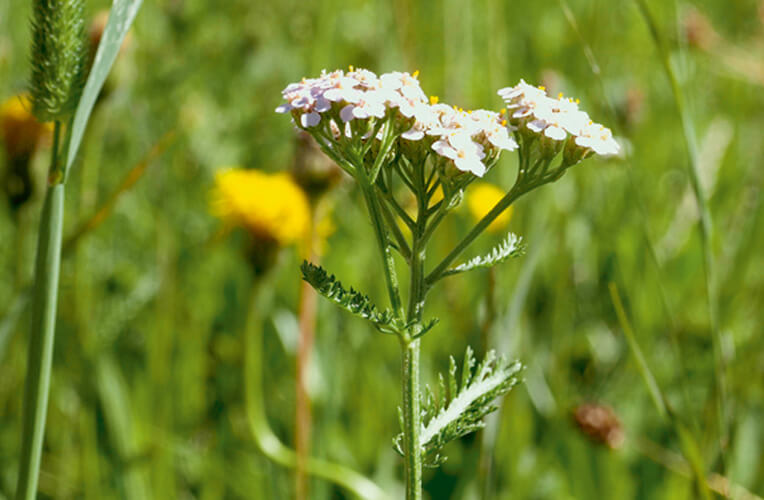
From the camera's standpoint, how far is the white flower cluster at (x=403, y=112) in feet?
1.40

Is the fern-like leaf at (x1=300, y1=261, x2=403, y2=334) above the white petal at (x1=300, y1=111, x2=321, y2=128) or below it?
below

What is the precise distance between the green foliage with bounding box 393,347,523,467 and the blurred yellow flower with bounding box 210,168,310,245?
0.65m

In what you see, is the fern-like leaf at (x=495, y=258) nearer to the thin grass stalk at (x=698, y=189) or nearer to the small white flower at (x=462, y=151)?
the small white flower at (x=462, y=151)

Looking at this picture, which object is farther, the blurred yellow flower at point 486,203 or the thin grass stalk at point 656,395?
the blurred yellow flower at point 486,203

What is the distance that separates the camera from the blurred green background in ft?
3.17

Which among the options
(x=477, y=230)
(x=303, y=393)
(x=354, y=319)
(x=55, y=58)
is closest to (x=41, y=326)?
(x=55, y=58)

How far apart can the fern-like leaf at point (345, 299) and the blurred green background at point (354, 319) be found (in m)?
0.29

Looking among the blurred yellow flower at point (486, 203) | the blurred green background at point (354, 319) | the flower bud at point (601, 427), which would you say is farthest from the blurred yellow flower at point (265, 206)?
the flower bud at point (601, 427)

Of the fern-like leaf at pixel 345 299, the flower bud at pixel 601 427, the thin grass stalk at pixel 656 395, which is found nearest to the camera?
the fern-like leaf at pixel 345 299

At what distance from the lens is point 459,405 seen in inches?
17.7

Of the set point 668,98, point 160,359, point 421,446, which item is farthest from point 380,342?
point 668,98

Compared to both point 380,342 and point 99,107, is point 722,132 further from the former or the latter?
point 99,107

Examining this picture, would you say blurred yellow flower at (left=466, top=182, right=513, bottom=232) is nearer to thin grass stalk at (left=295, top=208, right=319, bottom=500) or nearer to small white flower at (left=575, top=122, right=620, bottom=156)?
thin grass stalk at (left=295, top=208, right=319, bottom=500)

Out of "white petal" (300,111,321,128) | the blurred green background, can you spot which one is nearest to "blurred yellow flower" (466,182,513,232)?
the blurred green background
